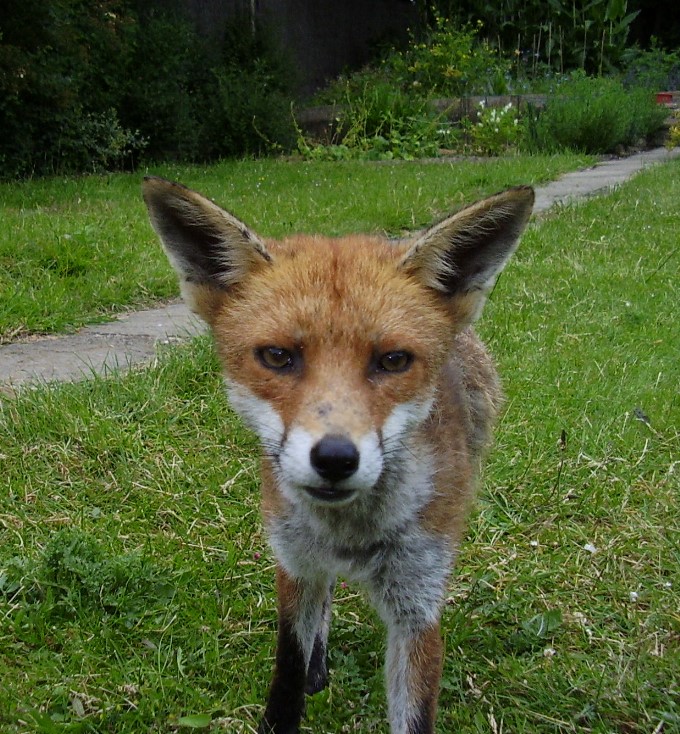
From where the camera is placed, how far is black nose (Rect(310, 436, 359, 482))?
5.96 feet

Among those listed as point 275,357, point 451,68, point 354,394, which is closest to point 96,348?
point 275,357

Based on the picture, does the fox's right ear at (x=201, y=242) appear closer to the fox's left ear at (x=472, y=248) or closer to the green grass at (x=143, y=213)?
the fox's left ear at (x=472, y=248)

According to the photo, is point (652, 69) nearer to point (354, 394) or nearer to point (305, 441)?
point (354, 394)

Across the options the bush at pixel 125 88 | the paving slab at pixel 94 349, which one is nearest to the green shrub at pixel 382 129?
the bush at pixel 125 88

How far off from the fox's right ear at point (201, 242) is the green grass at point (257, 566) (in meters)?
1.14

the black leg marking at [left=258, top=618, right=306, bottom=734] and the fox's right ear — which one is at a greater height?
the fox's right ear

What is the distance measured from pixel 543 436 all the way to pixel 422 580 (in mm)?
1890

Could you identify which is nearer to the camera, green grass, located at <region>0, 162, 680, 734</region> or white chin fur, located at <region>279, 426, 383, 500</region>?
white chin fur, located at <region>279, 426, 383, 500</region>

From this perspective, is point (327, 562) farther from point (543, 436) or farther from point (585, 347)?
point (585, 347)

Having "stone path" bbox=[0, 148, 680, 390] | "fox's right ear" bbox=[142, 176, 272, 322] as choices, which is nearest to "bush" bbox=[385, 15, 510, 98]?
"stone path" bbox=[0, 148, 680, 390]

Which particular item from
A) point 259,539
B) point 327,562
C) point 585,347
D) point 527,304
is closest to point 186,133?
point 527,304

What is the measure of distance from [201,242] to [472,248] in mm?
812

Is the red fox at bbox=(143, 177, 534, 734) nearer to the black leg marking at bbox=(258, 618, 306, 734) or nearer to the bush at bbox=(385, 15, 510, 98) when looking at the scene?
the black leg marking at bbox=(258, 618, 306, 734)

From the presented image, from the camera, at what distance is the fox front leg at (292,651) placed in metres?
2.46
